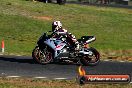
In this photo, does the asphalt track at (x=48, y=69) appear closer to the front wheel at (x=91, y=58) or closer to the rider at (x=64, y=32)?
the front wheel at (x=91, y=58)

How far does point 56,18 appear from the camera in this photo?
144 ft

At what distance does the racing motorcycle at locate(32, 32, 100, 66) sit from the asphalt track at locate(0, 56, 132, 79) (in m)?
0.33

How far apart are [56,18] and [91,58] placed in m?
24.0

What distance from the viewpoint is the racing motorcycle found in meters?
19.8

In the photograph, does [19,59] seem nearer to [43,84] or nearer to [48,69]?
[48,69]

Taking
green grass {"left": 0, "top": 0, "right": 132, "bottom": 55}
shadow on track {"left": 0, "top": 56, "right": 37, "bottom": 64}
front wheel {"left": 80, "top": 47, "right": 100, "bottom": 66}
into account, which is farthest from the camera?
green grass {"left": 0, "top": 0, "right": 132, "bottom": 55}

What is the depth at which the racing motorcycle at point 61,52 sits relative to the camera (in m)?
19.8

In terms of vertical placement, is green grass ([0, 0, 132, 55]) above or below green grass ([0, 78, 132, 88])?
below

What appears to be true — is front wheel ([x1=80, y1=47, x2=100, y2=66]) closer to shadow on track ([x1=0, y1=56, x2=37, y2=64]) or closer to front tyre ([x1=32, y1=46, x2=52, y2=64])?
front tyre ([x1=32, y1=46, x2=52, y2=64])

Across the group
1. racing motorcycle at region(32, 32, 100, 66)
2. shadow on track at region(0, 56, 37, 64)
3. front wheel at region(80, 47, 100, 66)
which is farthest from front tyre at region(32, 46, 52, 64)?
front wheel at region(80, 47, 100, 66)

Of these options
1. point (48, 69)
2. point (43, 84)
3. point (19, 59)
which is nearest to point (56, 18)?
point (19, 59)

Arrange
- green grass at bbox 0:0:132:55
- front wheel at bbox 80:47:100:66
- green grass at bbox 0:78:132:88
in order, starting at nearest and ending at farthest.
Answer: green grass at bbox 0:78:132:88, front wheel at bbox 80:47:100:66, green grass at bbox 0:0:132:55

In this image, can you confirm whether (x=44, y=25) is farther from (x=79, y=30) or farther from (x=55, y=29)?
A: (x=55, y=29)

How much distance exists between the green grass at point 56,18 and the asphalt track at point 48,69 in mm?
4376
